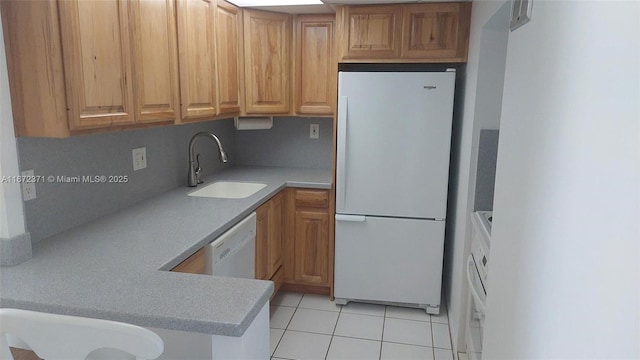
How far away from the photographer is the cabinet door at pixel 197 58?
211cm

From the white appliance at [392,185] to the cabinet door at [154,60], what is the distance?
107 centimetres

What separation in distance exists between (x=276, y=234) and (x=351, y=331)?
78cm

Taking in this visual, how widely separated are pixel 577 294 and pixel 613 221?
192mm

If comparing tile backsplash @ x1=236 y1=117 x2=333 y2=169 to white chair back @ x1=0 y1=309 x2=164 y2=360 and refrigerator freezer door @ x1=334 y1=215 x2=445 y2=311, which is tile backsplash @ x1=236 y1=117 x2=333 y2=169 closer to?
refrigerator freezer door @ x1=334 y1=215 x2=445 y2=311

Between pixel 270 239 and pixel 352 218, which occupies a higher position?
pixel 352 218

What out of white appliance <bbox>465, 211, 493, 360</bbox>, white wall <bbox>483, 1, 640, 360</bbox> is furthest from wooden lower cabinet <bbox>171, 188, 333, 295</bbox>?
white wall <bbox>483, 1, 640, 360</bbox>

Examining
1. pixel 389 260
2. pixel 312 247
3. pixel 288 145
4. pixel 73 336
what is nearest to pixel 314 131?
pixel 288 145

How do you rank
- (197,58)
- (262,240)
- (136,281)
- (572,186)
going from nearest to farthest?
(572,186) → (136,281) → (197,58) → (262,240)

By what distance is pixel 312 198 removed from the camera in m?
2.94

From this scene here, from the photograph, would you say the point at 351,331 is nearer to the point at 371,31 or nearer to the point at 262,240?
the point at 262,240

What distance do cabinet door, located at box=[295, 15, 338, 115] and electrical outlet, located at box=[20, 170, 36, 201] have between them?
1.80 m

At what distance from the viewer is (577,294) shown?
2.65 feet

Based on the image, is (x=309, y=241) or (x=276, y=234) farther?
(x=309, y=241)

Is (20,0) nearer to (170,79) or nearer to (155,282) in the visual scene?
(170,79)
